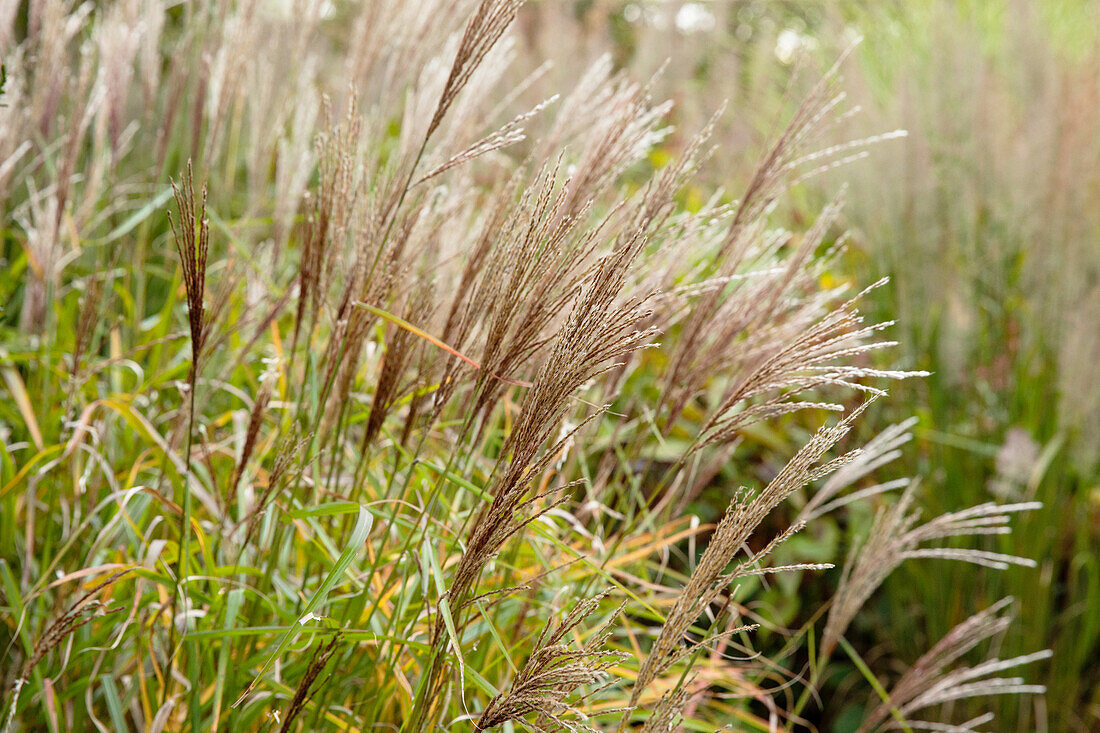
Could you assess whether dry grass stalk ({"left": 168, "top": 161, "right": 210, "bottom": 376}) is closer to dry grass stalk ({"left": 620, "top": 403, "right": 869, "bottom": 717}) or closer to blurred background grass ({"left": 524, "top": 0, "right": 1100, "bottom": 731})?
dry grass stalk ({"left": 620, "top": 403, "right": 869, "bottom": 717})

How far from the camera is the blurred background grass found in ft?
7.38

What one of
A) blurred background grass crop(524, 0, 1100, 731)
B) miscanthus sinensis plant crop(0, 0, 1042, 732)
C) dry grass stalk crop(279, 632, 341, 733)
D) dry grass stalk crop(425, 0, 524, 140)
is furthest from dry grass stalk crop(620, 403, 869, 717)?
blurred background grass crop(524, 0, 1100, 731)

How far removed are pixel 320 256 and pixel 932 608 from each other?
1.93 m

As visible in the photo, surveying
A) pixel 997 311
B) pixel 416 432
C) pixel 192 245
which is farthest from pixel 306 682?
Answer: pixel 997 311

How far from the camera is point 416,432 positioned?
4.91 ft

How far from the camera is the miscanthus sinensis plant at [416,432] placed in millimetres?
832

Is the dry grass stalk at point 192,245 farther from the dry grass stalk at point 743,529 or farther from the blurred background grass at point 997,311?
the blurred background grass at point 997,311

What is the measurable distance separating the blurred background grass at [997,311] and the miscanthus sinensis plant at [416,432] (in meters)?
0.78

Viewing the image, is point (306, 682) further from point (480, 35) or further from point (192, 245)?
point (480, 35)

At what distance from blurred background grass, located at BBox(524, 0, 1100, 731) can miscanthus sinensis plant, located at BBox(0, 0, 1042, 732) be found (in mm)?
777

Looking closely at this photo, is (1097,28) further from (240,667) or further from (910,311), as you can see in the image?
(240,667)

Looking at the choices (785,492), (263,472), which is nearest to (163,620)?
(263,472)

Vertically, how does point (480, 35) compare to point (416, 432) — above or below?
above

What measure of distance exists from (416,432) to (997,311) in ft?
6.90
